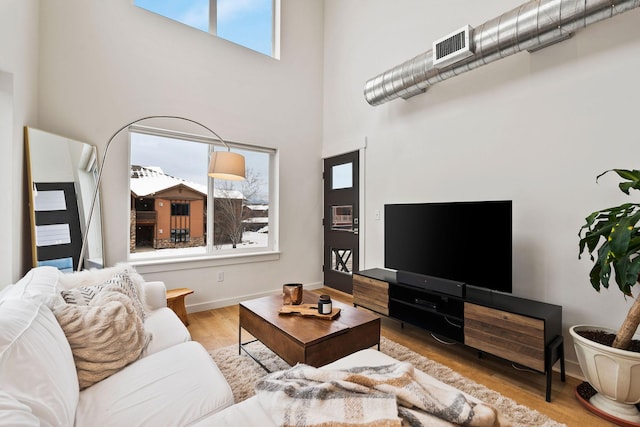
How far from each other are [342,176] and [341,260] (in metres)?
1.23

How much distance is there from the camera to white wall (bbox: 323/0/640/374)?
2.11m

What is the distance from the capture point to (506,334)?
2094mm

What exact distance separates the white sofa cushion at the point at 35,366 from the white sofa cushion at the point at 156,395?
0.09 m

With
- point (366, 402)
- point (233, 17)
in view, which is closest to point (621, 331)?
point (366, 402)

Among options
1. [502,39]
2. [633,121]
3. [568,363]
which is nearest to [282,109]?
[502,39]

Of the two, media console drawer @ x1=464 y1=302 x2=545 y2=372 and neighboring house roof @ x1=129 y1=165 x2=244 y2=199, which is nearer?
media console drawer @ x1=464 y1=302 x2=545 y2=372

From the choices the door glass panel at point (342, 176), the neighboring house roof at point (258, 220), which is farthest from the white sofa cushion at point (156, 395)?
the door glass panel at point (342, 176)

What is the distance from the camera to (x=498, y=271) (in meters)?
2.33

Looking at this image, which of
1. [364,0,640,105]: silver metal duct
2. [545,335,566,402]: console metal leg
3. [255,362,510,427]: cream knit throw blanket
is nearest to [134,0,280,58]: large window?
[364,0,640,105]: silver metal duct

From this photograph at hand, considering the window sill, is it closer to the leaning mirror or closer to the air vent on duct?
the leaning mirror

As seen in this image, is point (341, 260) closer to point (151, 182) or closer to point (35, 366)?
point (151, 182)

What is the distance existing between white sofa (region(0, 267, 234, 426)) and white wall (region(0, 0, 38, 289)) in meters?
0.68

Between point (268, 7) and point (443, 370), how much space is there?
16.4 feet

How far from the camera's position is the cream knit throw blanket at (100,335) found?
136 centimetres
